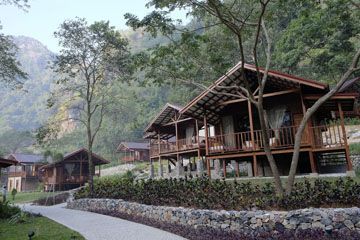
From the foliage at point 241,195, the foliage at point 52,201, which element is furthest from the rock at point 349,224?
the foliage at point 52,201

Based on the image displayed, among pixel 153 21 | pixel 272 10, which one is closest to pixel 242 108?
pixel 272 10

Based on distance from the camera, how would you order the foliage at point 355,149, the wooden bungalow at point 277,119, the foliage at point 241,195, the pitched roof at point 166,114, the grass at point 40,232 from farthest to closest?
the pitched roof at point 166,114, the foliage at point 355,149, the wooden bungalow at point 277,119, the grass at point 40,232, the foliage at point 241,195

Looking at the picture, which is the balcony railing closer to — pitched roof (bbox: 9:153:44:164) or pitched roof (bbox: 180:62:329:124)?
pitched roof (bbox: 180:62:329:124)

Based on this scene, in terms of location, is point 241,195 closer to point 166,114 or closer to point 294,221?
point 294,221

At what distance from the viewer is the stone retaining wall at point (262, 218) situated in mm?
5562

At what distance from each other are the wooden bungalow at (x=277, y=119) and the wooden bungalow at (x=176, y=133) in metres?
3.14

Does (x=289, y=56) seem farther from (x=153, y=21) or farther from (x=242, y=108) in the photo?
(x=153, y=21)

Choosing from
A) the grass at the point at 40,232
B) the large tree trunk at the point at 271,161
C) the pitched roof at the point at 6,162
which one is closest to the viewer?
the grass at the point at 40,232

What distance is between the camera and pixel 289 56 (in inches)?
875

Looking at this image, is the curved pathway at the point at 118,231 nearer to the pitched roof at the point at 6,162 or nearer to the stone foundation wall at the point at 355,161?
the pitched roof at the point at 6,162

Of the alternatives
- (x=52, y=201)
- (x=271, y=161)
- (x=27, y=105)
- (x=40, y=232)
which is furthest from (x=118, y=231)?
(x=27, y=105)

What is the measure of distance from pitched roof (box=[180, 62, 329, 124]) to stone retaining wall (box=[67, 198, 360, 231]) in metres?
4.96

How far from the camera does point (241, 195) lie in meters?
7.85

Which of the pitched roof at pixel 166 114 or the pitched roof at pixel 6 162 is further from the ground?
the pitched roof at pixel 166 114
